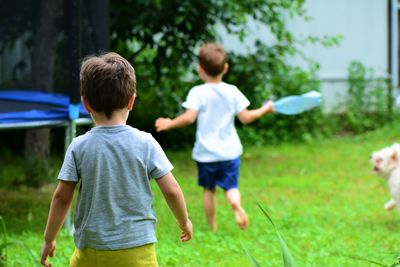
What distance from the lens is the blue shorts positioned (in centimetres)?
601

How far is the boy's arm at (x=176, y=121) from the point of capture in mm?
5551

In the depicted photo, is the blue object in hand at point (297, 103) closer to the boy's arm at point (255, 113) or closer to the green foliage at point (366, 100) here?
the boy's arm at point (255, 113)

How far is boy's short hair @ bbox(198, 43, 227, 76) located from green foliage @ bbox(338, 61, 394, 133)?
858 centimetres

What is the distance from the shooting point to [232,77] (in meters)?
10.2

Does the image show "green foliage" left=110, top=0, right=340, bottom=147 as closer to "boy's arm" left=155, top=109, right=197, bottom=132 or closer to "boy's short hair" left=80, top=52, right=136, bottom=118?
"boy's arm" left=155, top=109, right=197, bottom=132

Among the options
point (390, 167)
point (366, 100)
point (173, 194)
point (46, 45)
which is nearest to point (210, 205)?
point (390, 167)

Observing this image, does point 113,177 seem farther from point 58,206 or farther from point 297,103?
point 297,103

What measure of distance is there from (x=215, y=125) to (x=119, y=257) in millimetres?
3054

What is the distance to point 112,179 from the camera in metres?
3.06

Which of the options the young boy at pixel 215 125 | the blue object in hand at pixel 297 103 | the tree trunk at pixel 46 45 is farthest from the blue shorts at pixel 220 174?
the tree trunk at pixel 46 45

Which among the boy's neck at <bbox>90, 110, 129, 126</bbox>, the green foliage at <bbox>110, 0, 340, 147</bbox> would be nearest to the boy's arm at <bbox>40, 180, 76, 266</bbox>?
the boy's neck at <bbox>90, 110, 129, 126</bbox>

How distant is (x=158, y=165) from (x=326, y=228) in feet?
11.1

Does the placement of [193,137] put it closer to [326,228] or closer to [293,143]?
[293,143]

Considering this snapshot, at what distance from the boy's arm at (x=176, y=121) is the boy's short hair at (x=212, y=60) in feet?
1.16
